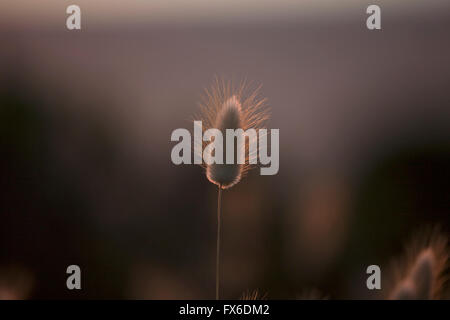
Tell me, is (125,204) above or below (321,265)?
above

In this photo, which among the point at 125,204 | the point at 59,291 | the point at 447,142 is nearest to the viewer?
the point at 447,142

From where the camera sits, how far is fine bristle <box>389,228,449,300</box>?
957 millimetres

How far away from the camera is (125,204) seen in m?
1.96

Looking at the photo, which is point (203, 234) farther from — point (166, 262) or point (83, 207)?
point (83, 207)

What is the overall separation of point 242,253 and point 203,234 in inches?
9.7

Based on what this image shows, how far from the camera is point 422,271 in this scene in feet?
3.30

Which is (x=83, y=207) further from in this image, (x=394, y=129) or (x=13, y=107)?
(x=394, y=129)

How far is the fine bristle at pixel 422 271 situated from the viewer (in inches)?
37.7

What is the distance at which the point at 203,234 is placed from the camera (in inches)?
75.5
